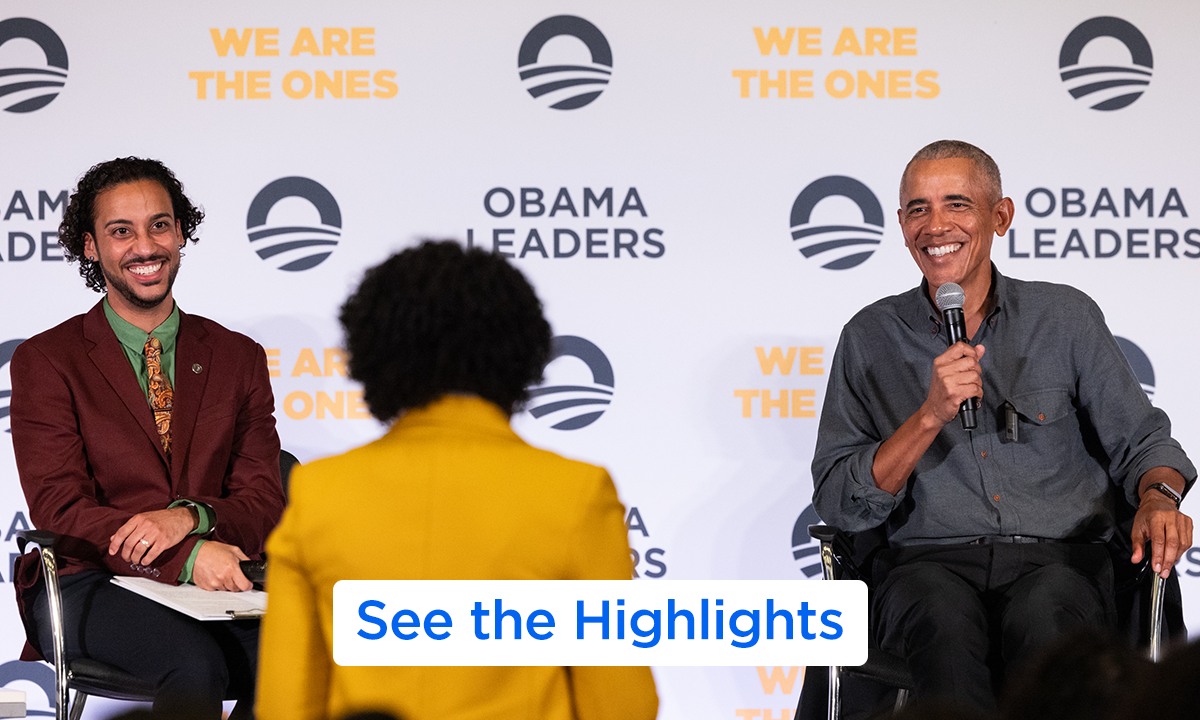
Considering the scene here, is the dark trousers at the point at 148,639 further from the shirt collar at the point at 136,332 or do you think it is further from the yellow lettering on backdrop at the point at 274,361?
the yellow lettering on backdrop at the point at 274,361

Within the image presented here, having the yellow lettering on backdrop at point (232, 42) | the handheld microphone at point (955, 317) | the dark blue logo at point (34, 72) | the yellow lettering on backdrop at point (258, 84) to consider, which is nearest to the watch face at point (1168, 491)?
the handheld microphone at point (955, 317)

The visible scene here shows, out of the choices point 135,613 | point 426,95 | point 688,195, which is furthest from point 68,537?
point 688,195

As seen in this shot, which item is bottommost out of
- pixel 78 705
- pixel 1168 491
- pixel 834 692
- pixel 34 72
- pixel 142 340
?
pixel 78 705

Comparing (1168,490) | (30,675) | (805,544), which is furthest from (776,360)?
(30,675)

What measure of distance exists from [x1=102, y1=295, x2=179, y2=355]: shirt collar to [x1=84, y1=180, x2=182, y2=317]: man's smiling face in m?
0.04

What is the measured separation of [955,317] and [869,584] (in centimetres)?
67

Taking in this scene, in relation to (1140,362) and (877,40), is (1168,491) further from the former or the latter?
(877,40)

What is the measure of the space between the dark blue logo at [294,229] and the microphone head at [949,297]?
2043 mm

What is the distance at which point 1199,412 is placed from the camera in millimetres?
3768

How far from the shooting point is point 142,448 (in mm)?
2797

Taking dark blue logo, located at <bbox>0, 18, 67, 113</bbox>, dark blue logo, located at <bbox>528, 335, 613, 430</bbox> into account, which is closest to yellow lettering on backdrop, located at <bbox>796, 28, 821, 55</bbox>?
dark blue logo, located at <bbox>528, 335, 613, 430</bbox>

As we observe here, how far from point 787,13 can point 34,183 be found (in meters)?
2.55

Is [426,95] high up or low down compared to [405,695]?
up

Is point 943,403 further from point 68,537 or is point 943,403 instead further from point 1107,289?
point 68,537
